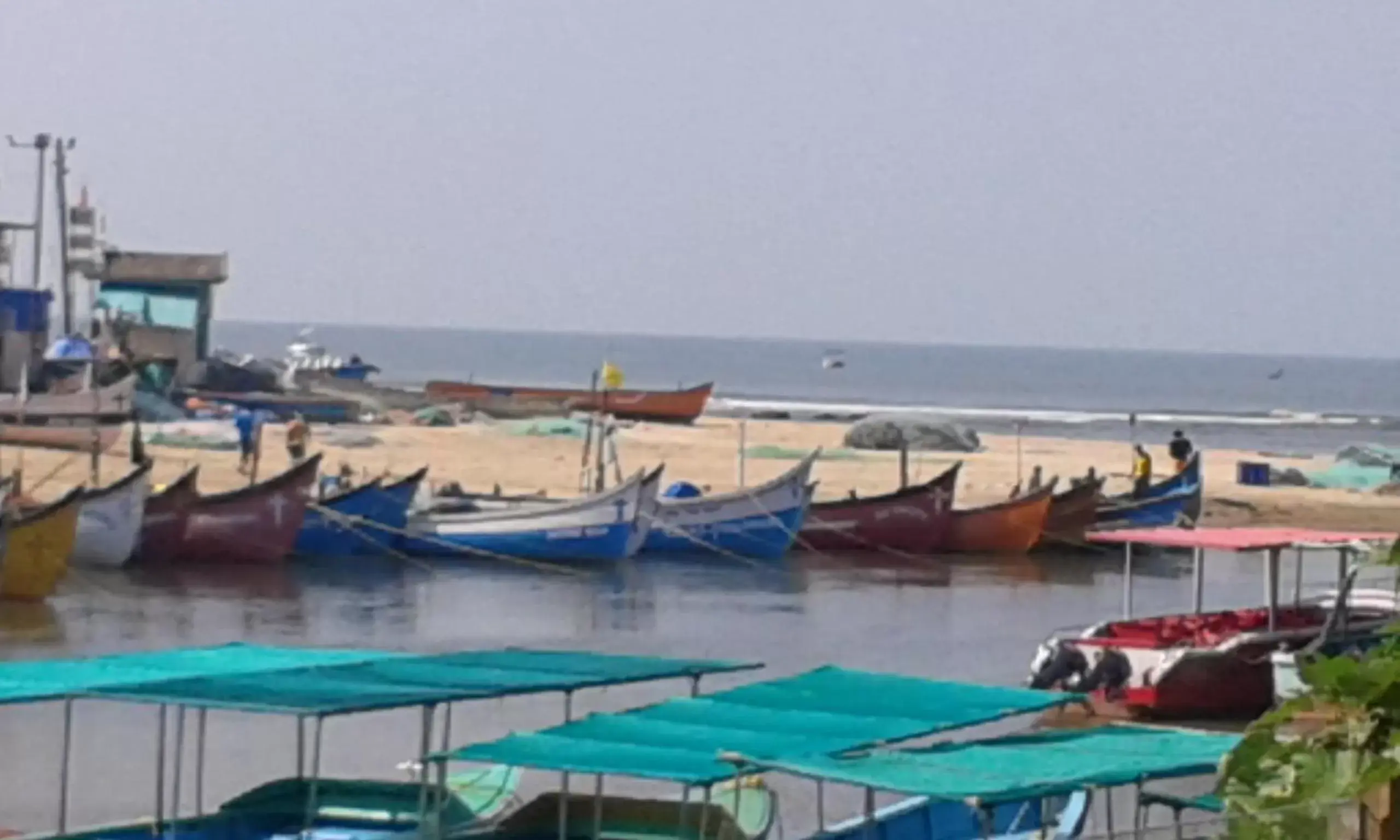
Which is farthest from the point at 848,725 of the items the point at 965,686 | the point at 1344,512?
the point at 1344,512

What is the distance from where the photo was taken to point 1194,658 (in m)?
21.3

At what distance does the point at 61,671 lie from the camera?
1400cm

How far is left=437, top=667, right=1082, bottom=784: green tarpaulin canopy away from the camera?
11.6 metres

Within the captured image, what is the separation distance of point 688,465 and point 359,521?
16118 millimetres

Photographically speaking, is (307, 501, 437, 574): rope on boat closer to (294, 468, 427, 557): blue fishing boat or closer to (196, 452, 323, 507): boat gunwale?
(294, 468, 427, 557): blue fishing boat

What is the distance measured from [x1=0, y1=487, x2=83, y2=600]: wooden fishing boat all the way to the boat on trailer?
47.1ft

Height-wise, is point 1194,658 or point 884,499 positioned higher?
point 884,499

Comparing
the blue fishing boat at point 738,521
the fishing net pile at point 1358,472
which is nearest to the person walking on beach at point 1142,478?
the blue fishing boat at point 738,521

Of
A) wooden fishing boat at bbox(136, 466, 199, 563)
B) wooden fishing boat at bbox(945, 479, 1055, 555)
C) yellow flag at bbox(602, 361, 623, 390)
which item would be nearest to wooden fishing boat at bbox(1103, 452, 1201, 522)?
wooden fishing boat at bbox(945, 479, 1055, 555)

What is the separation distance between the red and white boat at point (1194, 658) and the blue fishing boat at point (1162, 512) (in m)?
16.7

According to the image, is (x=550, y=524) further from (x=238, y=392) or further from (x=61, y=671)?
(x=238, y=392)

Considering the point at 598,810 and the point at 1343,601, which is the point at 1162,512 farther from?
the point at 598,810

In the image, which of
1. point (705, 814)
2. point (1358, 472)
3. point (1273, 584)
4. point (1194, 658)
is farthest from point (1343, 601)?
point (1358, 472)

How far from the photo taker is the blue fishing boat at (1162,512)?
39.3 metres
